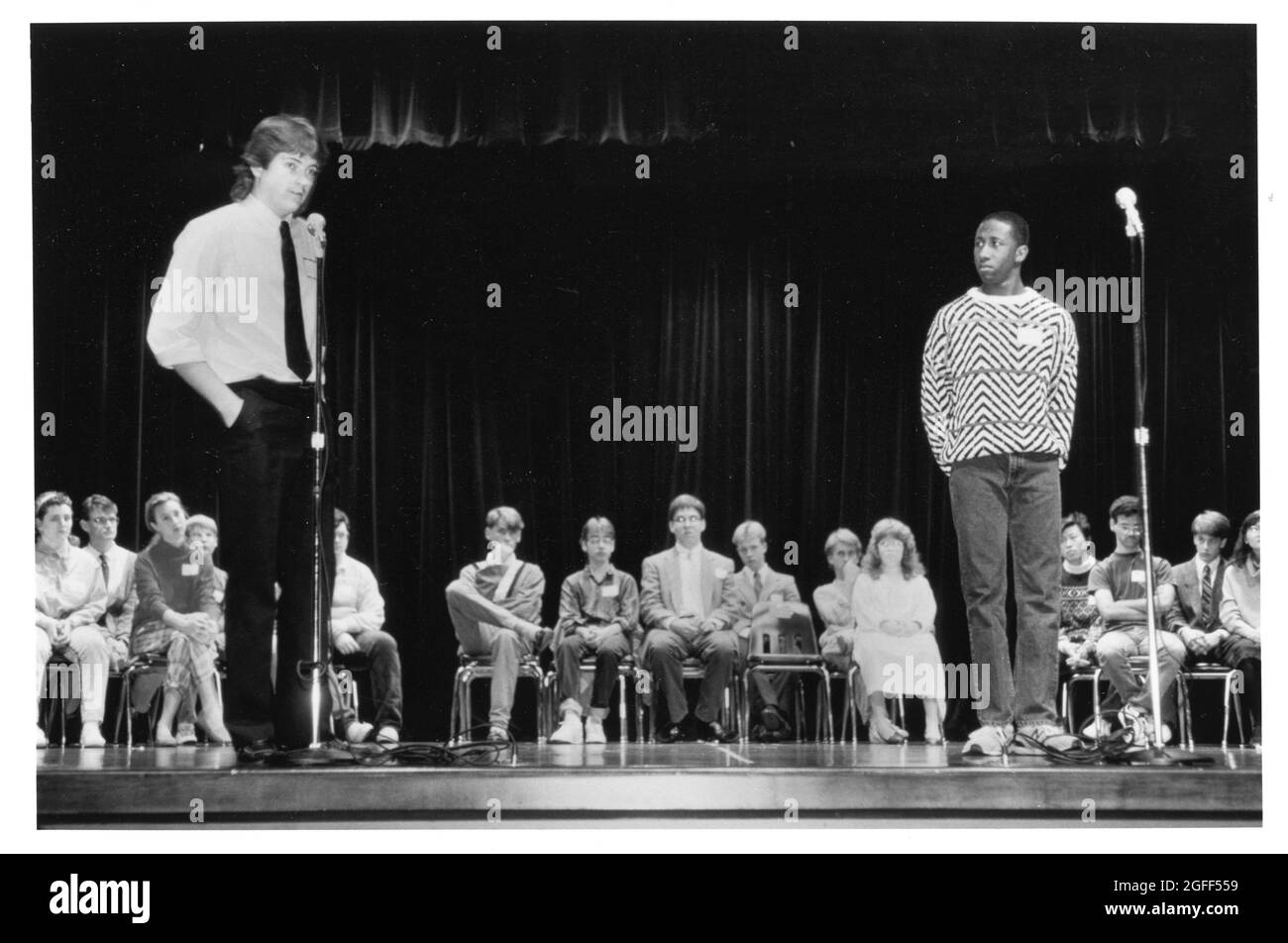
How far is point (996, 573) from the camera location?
4617 millimetres

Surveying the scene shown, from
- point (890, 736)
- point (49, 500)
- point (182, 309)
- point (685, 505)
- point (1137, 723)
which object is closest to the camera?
point (182, 309)

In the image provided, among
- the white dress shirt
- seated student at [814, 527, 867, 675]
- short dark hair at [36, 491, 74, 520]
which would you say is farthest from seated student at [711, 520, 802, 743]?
short dark hair at [36, 491, 74, 520]

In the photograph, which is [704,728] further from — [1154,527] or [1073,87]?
[1073,87]

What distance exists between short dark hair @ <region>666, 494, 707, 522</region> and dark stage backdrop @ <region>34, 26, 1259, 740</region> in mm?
53

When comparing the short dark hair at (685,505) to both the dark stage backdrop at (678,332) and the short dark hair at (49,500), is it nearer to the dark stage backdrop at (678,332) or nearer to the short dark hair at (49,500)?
the dark stage backdrop at (678,332)

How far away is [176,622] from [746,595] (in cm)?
209

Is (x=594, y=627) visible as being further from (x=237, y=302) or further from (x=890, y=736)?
(x=237, y=302)

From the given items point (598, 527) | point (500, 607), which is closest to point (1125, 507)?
point (598, 527)

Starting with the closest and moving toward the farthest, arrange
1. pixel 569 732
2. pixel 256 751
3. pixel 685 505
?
pixel 256 751
pixel 569 732
pixel 685 505

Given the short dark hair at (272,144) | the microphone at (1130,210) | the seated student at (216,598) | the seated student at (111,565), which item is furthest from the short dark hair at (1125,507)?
the seated student at (111,565)

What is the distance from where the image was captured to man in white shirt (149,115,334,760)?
454cm

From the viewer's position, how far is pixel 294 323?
15.4 feet
